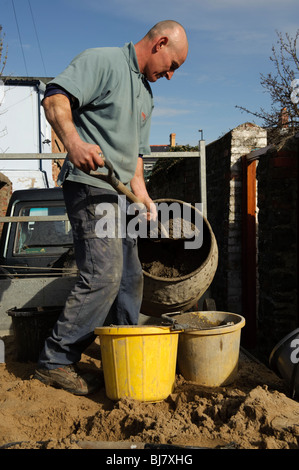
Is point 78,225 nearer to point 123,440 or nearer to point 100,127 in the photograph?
point 100,127

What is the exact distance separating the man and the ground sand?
18 cm

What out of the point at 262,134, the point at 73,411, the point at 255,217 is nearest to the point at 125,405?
the point at 73,411

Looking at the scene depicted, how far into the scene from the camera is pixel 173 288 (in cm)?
316

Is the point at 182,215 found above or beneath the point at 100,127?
beneath

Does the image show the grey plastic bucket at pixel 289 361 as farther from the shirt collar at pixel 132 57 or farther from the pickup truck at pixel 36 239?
the pickup truck at pixel 36 239

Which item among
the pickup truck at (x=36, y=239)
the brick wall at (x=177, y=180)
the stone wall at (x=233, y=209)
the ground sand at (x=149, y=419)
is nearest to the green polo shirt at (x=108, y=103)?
the ground sand at (x=149, y=419)

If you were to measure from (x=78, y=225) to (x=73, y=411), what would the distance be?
0.97m

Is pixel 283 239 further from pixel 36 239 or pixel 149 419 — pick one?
pixel 36 239

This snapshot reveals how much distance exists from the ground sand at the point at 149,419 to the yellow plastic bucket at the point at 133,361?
0.07 metres

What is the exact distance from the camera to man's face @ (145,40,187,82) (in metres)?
2.74

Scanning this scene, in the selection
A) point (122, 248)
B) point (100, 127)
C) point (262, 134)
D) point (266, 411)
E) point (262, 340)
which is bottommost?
point (262, 340)

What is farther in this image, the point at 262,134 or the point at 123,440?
the point at 262,134

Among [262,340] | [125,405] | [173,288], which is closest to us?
[125,405]

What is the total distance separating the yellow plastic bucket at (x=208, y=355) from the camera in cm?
279
